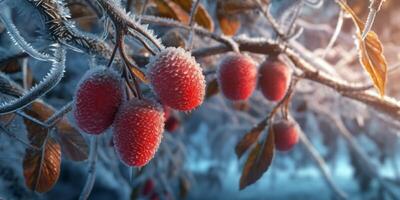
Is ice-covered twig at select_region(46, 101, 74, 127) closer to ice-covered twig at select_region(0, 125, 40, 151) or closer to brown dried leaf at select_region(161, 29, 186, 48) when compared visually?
ice-covered twig at select_region(0, 125, 40, 151)

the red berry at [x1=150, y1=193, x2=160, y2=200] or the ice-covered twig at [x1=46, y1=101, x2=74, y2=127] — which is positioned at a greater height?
the ice-covered twig at [x1=46, y1=101, x2=74, y2=127]

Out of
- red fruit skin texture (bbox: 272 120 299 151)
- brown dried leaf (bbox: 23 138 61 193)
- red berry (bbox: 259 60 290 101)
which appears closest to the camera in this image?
brown dried leaf (bbox: 23 138 61 193)

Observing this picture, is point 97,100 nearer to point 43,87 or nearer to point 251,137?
point 43,87

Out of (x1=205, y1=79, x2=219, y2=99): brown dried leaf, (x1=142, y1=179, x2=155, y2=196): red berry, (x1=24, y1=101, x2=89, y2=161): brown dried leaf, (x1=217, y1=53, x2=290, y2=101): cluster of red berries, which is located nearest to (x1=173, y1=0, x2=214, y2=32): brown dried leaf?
(x1=205, y1=79, x2=219, y2=99): brown dried leaf

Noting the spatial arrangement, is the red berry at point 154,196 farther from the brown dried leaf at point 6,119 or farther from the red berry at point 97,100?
the red berry at point 97,100

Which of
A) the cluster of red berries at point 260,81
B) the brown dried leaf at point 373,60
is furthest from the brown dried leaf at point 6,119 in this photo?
the brown dried leaf at point 373,60

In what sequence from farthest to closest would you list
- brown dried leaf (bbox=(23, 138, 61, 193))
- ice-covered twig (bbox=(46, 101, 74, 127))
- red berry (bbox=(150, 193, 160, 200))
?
red berry (bbox=(150, 193, 160, 200)), brown dried leaf (bbox=(23, 138, 61, 193)), ice-covered twig (bbox=(46, 101, 74, 127))

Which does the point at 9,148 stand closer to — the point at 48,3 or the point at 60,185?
the point at 48,3
